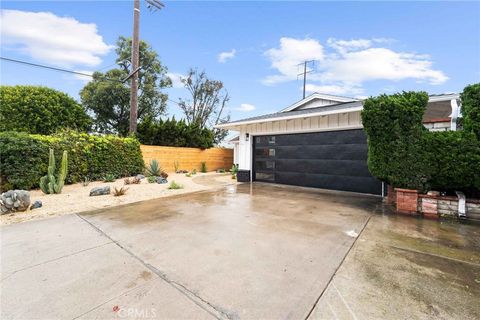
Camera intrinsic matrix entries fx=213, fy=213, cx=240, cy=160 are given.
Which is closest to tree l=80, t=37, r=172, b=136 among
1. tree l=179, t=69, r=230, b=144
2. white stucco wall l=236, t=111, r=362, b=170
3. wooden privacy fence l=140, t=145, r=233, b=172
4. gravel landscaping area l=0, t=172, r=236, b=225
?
tree l=179, t=69, r=230, b=144

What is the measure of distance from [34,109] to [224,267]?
15178mm

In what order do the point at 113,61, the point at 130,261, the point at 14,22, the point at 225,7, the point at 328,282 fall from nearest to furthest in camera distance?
1. the point at 328,282
2. the point at 130,261
3. the point at 14,22
4. the point at 225,7
5. the point at 113,61

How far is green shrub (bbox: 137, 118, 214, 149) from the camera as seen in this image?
1270 cm

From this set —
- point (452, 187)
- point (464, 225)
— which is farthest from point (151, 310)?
point (452, 187)

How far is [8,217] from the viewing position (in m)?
4.30

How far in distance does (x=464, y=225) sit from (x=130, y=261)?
551 cm

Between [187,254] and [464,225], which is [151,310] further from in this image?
[464,225]

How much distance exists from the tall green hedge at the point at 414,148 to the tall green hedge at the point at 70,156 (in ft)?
31.4

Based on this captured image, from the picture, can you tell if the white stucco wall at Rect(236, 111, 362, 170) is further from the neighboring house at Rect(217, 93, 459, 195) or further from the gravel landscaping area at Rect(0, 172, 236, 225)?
the gravel landscaping area at Rect(0, 172, 236, 225)

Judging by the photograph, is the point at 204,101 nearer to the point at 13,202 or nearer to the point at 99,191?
the point at 99,191

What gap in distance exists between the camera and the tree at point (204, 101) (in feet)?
80.2

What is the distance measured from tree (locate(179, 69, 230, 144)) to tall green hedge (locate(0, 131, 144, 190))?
14471 mm

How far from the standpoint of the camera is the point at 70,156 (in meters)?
7.83
